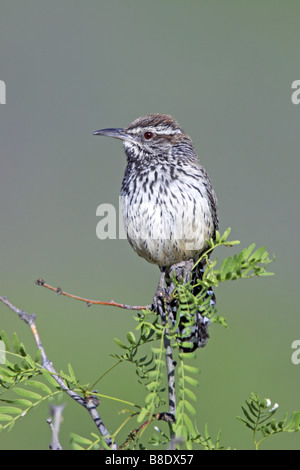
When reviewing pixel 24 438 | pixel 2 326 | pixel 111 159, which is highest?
pixel 111 159

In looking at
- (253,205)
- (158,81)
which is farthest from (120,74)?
(253,205)

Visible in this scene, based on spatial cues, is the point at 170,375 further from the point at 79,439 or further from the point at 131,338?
the point at 79,439

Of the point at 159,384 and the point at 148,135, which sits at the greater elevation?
the point at 148,135

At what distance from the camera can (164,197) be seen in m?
3.96

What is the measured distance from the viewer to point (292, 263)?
9.59 meters

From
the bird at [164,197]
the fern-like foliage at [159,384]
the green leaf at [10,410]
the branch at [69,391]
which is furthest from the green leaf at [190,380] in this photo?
the bird at [164,197]

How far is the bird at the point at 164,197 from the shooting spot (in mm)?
3936

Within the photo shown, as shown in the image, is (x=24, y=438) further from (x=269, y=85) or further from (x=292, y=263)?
(x=269, y=85)

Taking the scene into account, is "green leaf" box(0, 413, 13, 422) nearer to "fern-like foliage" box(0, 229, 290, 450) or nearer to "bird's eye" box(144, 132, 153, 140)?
"fern-like foliage" box(0, 229, 290, 450)

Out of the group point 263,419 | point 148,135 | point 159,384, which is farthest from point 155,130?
point 159,384

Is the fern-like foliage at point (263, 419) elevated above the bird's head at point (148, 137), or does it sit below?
below

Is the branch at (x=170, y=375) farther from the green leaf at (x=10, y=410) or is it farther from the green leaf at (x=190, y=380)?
the green leaf at (x=10, y=410)

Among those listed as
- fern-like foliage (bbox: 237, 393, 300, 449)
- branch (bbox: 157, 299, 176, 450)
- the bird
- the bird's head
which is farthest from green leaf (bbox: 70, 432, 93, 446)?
the bird's head

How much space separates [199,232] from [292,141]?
807cm
